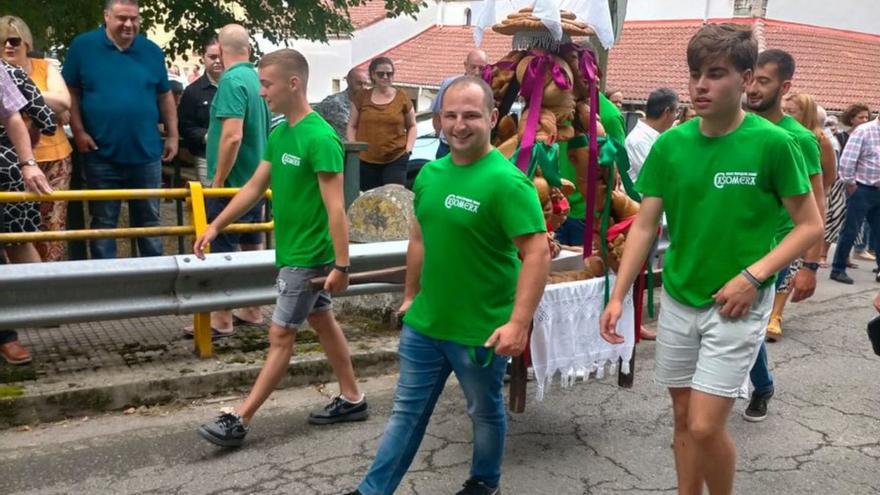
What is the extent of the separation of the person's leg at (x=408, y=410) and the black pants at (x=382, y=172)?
4.85 m

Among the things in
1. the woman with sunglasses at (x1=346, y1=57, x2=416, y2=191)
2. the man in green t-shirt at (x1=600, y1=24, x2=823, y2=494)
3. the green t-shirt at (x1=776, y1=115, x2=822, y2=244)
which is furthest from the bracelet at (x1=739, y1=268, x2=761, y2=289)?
the woman with sunglasses at (x1=346, y1=57, x2=416, y2=191)

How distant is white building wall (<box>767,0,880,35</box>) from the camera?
22.5 meters

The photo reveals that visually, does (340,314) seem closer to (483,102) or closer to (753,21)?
(483,102)

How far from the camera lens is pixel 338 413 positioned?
429 centimetres

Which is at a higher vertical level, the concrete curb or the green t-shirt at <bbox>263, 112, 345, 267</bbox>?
the green t-shirt at <bbox>263, 112, 345, 267</bbox>

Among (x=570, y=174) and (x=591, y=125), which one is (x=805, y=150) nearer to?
(x=591, y=125)

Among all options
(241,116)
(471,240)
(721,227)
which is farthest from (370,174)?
(721,227)

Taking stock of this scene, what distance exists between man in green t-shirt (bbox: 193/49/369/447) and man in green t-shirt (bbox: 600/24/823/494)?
139 centimetres

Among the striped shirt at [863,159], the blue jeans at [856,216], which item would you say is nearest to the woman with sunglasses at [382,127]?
the striped shirt at [863,159]

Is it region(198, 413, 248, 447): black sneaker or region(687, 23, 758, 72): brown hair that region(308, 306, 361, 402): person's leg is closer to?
region(198, 413, 248, 447): black sneaker

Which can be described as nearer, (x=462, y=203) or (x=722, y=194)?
(x=722, y=194)

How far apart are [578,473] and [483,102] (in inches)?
69.8

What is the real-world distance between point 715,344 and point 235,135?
3.21 metres

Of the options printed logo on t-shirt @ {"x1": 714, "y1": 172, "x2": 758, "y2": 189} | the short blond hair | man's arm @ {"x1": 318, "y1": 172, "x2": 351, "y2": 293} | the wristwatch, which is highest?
the short blond hair
